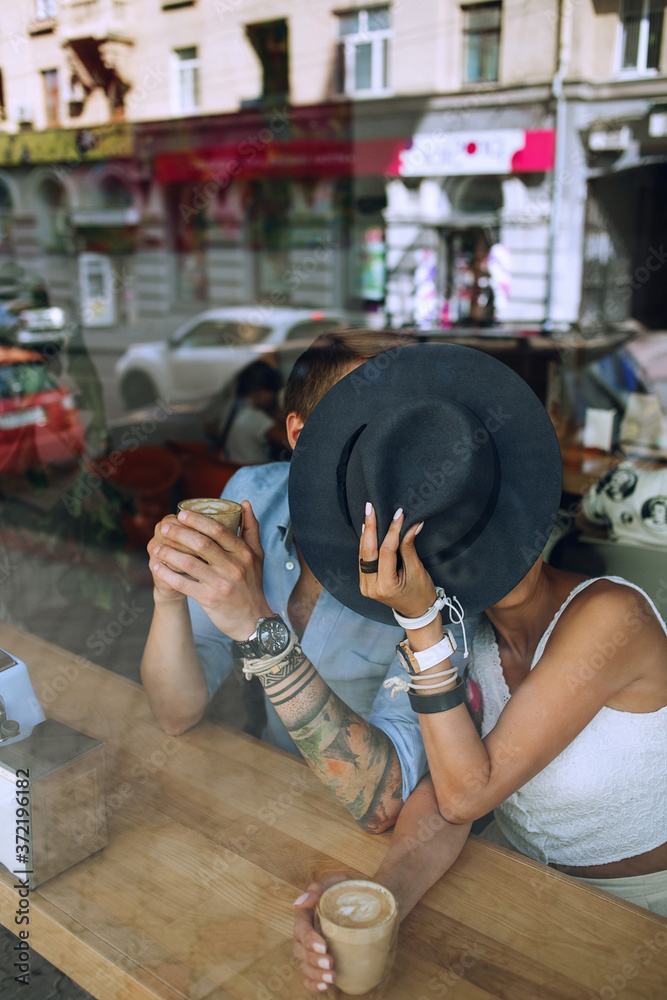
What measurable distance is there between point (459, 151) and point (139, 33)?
20.2 feet

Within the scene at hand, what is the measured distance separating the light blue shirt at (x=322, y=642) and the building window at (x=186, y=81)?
632 centimetres

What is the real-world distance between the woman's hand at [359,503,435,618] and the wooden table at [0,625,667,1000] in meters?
0.42

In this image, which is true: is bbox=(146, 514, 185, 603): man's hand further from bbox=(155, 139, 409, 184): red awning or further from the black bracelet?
bbox=(155, 139, 409, 184): red awning

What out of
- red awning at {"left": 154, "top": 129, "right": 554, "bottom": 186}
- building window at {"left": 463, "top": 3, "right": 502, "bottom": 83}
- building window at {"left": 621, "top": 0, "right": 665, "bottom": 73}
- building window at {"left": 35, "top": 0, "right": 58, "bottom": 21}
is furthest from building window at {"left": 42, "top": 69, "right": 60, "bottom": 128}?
building window at {"left": 463, "top": 3, "right": 502, "bottom": 83}

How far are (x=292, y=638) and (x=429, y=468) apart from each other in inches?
13.4

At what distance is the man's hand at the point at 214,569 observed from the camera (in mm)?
1152

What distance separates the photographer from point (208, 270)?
15.0m

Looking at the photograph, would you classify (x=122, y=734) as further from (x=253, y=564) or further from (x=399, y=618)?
(x=399, y=618)

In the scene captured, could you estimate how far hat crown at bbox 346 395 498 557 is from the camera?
1094 mm

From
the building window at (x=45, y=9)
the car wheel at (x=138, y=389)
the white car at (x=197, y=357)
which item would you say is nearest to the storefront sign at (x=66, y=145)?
the building window at (x=45, y=9)

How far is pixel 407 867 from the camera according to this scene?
1.13 meters

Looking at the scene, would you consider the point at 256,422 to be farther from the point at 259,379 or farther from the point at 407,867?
the point at 407,867

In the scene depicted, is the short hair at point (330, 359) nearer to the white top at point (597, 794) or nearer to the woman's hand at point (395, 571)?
the woman's hand at point (395, 571)

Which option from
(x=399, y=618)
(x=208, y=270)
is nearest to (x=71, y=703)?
(x=399, y=618)
